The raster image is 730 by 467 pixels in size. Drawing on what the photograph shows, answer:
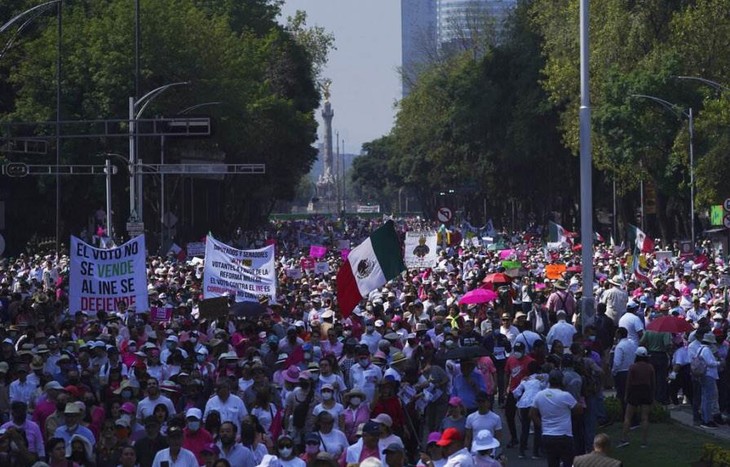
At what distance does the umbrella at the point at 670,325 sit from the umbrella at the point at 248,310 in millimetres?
6548

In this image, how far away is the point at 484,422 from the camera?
15.1 meters

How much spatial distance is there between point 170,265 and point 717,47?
21.8m

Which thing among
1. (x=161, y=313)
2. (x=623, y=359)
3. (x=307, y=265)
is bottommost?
(x=307, y=265)

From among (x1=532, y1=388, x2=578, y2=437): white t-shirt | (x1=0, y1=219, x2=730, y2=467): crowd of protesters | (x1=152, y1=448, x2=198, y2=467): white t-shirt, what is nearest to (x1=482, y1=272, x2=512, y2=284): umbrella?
(x1=0, y1=219, x2=730, y2=467): crowd of protesters

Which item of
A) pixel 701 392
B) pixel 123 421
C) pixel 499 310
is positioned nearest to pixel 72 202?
pixel 499 310

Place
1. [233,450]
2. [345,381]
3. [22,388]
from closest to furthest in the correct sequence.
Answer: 1. [233,450]
2. [22,388]
3. [345,381]

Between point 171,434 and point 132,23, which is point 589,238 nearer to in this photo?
point 171,434

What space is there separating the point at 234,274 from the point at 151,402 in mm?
11745

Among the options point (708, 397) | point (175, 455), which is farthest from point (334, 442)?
point (708, 397)

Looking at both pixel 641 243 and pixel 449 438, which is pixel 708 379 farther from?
pixel 641 243

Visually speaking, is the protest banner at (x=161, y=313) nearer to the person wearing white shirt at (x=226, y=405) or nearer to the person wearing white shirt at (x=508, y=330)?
the person wearing white shirt at (x=508, y=330)

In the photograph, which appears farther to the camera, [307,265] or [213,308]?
[307,265]

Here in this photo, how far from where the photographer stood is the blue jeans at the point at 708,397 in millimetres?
21312

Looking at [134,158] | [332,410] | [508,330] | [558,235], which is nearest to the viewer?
[332,410]
